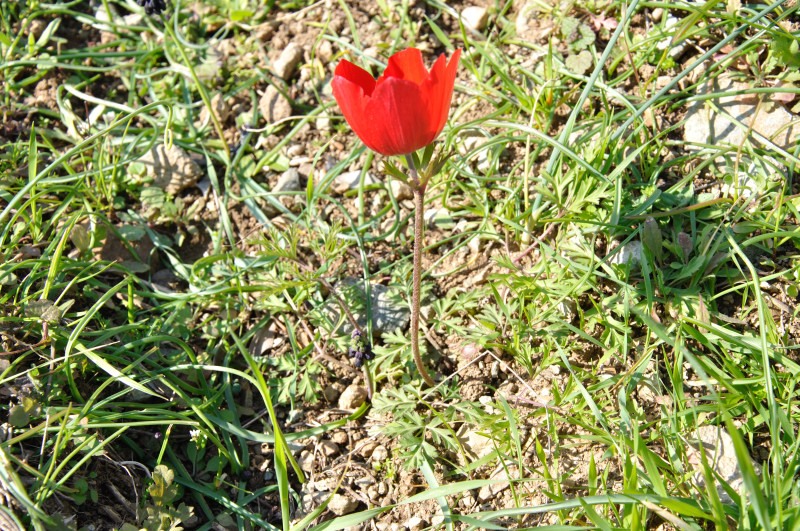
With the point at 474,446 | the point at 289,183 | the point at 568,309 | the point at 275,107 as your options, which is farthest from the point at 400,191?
the point at 474,446

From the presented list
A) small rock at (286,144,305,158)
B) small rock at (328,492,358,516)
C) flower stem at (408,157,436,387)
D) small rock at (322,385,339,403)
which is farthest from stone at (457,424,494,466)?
small rock at (286,144,305,158)

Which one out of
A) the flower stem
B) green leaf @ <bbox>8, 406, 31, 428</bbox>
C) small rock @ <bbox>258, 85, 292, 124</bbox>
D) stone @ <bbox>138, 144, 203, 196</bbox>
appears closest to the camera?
the flower stem

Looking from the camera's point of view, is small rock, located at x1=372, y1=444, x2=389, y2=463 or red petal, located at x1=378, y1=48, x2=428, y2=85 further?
small rock, located at x1=372, y1=444, x2=389, y2=463

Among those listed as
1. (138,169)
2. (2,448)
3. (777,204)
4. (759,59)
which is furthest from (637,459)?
(138,169)

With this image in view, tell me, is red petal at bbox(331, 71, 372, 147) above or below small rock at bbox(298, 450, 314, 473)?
above

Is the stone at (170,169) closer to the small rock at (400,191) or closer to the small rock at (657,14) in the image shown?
the small rock at (400,191)

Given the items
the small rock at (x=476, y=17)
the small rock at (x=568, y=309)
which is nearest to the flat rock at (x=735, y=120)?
the small rock at (x=568, y=309)

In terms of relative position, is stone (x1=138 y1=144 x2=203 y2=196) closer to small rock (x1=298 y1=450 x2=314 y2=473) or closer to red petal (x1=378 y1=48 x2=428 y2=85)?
small rock (x1=298 y1=450 x2=314 y2=473)
